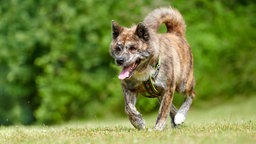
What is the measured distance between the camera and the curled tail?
1241cm

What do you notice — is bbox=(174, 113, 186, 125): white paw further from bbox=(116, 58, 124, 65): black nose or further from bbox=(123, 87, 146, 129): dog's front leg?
bbox=(116, 58, 124, 65): black nose

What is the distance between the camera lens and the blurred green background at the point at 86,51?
26.3 meters

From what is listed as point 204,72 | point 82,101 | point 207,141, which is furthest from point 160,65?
point 82,101

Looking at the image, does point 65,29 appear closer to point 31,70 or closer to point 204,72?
point 31,70

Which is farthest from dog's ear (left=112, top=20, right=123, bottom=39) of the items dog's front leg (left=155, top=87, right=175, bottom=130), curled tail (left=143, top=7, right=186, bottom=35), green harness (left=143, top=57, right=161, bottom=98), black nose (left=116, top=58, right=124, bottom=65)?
dog's front leg (left=155, top=87, right=175, bottom=130)

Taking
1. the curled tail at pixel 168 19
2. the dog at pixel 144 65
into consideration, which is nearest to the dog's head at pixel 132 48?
the dog at pixel 144 65

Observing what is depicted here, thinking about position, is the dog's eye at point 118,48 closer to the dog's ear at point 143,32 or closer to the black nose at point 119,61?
the black nose at point 119,61

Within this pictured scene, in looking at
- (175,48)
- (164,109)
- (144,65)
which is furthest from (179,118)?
(144,65)

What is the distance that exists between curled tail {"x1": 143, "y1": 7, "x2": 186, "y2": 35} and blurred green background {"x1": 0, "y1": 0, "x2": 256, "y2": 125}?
12.6m

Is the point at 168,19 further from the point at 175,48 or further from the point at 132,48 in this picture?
the point at 132,48

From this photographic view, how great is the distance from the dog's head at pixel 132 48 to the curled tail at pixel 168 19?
3.41 feet

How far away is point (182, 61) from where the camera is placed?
12469 mm

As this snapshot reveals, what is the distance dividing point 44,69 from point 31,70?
997 mm

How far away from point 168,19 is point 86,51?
1448 cm
